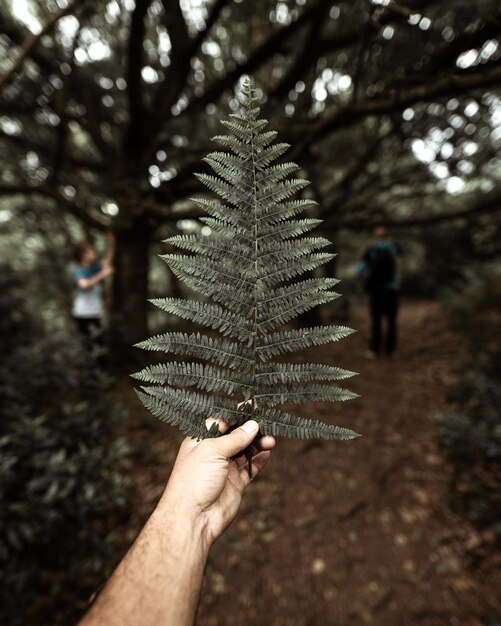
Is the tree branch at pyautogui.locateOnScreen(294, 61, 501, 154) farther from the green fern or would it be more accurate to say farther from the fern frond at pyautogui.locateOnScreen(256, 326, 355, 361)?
the fern frond at pyautogui.locateOnScreen(256, 326, 355, 361)

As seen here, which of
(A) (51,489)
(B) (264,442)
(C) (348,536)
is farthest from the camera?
(C) (348,536)

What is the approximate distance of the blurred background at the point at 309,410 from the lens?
105 inches

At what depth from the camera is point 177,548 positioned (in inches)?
46.6

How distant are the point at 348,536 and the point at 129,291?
15.9 feet

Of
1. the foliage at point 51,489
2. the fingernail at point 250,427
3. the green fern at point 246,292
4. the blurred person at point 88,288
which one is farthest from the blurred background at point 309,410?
the fingernail at point 250,427

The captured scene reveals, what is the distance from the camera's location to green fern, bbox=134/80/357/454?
1124mm

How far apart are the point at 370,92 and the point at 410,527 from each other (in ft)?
15.8

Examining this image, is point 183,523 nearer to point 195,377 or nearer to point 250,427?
point 250,427

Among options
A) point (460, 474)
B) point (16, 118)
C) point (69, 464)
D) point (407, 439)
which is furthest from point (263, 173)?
point (16, 118)

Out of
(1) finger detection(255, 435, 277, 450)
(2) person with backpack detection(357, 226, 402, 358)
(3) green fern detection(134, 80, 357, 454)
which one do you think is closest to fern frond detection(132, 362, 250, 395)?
(3) green fern detection(134, 80, 357, 454)

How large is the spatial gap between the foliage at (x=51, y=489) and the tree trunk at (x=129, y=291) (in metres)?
1.43

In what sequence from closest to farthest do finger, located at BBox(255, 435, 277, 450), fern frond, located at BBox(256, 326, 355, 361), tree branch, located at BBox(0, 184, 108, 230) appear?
fern frond, located at BBox(256, 326, 355, 361), finger, located at BBox(255, 435, 277, 450), tree branch, located at BBox(0, 184, 108, 230)

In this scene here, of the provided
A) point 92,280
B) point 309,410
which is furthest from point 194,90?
point 309,410

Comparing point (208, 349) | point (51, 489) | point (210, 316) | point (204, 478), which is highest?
point (210, 316)
